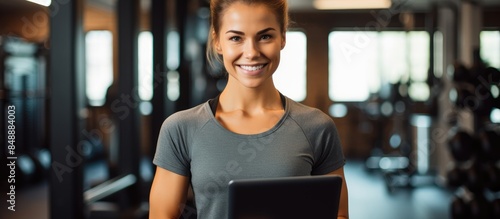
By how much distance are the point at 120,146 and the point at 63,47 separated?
1882 mm

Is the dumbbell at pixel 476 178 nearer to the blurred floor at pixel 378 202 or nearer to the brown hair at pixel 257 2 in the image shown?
the blurred floor at pixel 378 202

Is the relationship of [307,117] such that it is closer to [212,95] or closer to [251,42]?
[251,42]

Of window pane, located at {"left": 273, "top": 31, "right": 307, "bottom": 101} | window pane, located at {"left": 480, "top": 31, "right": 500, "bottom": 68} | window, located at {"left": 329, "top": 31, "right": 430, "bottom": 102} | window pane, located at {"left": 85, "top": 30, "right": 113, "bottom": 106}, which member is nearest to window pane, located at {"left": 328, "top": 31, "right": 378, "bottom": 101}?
window, located at {"left": 329, "top": 31, "right": 430, "bottom": 102}

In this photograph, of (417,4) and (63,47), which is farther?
(417,4)

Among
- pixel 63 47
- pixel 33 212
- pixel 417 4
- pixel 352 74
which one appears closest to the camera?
pixel 63 47

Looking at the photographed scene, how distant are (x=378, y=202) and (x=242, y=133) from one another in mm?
4760

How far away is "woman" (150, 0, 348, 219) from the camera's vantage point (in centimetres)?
108

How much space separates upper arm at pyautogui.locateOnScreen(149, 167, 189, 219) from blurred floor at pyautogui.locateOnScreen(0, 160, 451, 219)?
3547 mm

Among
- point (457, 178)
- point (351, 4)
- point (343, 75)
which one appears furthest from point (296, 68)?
point (457, 178)

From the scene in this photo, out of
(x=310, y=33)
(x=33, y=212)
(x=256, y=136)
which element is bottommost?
(x=33, y=212)

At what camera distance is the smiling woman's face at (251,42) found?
→ 1067 millimetres

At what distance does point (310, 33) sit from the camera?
9.51m

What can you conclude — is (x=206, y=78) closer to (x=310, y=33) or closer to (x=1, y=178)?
(x=1, y=178)

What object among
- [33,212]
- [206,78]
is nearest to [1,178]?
[33,212]
